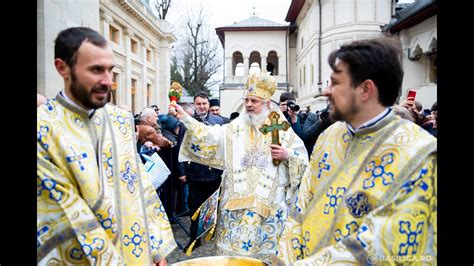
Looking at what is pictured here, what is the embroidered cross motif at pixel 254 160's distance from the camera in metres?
3.28

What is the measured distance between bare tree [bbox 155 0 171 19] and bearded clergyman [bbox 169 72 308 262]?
3.03 feet

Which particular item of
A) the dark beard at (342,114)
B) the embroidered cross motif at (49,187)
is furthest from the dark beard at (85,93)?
the dark beard at (342,114)

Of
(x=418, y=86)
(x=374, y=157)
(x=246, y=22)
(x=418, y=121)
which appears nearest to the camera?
(x=374, y=157)

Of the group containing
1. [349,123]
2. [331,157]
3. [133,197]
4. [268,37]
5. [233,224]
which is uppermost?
[268,37]

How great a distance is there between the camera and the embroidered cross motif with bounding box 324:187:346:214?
1.73m

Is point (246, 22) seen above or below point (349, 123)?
above

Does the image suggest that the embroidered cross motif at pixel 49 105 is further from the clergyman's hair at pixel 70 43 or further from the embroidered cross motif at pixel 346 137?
the embroidered cross motif at pixel 346 137

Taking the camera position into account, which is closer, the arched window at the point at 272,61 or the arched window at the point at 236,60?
the arched window at the point at 236,60

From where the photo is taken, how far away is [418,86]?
3027 mm

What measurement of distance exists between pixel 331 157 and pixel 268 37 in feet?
81.1

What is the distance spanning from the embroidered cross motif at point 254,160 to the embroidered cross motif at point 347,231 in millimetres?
1587

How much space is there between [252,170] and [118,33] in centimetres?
145
